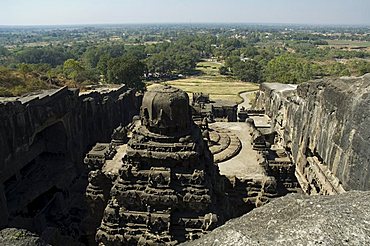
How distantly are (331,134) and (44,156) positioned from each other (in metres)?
18.5

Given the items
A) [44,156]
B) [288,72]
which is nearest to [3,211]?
[44,156]

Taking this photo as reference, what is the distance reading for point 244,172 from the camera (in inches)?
637

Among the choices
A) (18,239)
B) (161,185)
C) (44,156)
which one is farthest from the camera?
(44,156)

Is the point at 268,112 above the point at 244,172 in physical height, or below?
below

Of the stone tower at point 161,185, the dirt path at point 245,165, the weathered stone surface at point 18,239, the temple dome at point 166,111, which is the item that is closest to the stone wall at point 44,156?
the stone tower at point 161,185

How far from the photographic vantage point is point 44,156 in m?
23.6

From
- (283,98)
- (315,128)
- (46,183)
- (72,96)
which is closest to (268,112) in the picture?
(283,98)

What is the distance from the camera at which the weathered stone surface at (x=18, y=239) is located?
566cm

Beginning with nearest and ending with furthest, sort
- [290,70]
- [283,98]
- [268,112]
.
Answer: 1. [283,98]
2. [268,112]
3. [290,70]

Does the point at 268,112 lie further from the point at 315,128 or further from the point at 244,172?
the point at 244,172

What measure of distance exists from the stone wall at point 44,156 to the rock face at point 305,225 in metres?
13.6

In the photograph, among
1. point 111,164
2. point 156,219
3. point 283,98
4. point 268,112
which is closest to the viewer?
point 156,219

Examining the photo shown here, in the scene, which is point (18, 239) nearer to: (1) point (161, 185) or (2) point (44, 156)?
(1) point (161, 185)

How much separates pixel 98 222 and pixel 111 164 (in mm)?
2760
